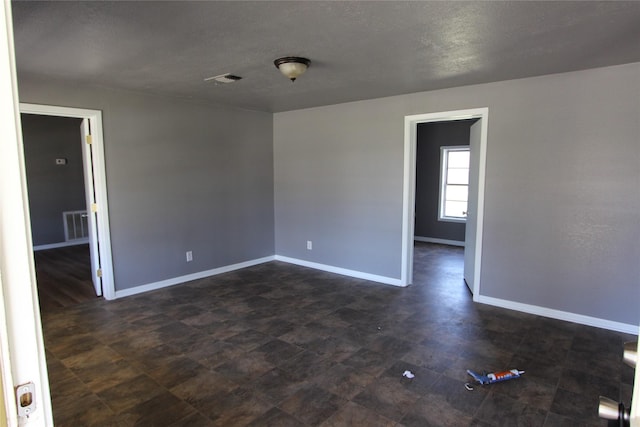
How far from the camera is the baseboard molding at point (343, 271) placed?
494 centimetres

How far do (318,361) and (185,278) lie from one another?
9.04 ft

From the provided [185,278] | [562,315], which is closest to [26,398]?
[562,315]

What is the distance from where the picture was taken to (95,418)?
7.44 ft

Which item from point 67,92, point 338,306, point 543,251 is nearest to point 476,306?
point 543,251

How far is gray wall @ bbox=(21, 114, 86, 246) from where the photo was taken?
700 centimetres

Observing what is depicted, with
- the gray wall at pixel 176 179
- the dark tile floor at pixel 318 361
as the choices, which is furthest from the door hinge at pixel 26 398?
the gray wall at pixel 176 179

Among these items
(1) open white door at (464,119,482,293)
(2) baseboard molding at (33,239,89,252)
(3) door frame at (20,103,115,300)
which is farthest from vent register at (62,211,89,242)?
(1) open white door at (464,119,482,293)

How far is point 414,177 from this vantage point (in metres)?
4.68

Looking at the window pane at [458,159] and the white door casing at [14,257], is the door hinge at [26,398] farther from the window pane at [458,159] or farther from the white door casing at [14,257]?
the window pane at [458,159]

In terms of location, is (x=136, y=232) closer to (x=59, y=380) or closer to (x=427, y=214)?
(x=59, y=380)

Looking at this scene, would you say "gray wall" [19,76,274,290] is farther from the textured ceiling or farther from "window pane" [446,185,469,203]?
"window pane" [446,185,469,203]

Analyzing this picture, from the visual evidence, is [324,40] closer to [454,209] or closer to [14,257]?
[14,257]

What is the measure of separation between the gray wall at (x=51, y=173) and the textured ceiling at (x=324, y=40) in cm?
426

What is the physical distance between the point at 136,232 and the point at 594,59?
16.3ft
